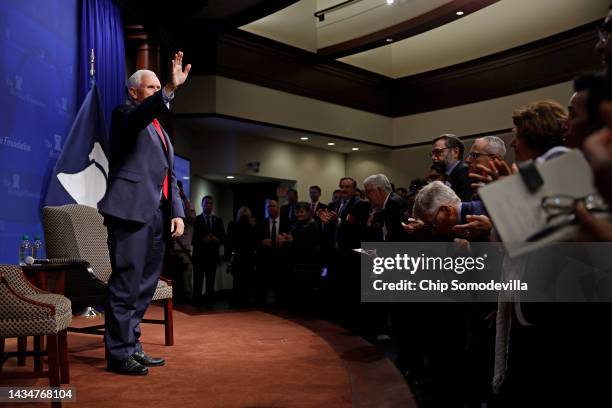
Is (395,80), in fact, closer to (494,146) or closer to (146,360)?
(494,146)

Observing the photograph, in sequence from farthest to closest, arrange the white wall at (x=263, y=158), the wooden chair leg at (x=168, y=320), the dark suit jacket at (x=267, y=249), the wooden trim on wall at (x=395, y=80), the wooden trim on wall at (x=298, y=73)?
1. the white wall at (x=263, y=158)
2. the wooden trim on wall at (x=298, y=73)
3. the wooden trim on wall at (x=395, y=80)
4. the dark suit jacket at (x=267, y=249)
5. the wooden chair leg at (x=168, y=320)

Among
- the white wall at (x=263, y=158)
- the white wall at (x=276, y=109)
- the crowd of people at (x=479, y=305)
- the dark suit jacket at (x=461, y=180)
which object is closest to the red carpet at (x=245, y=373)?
the crowd of people at (x=479, y=305)

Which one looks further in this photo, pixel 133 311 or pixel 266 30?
pixel 266 30

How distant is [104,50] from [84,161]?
120cm

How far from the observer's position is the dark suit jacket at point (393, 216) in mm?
3535

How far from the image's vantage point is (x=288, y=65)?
8.59m

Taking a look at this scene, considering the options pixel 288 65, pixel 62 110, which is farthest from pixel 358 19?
pixel 62 110

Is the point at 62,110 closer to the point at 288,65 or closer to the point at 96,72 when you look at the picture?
the point at 96,72

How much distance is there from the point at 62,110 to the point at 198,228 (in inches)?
122

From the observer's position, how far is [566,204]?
2.93 ft

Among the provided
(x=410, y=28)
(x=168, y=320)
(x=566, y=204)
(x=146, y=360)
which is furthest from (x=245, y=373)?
(x=410, y=28)

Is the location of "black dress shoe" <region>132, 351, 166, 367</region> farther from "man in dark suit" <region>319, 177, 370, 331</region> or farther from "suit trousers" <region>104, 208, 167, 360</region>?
"man in dark suit" <region>319, 177, 370, 331</region>

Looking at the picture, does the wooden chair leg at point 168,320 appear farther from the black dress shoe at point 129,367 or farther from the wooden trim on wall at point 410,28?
the wooden trim on wall at point 410,28

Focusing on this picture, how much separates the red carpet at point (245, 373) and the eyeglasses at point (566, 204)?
1.67 meters
